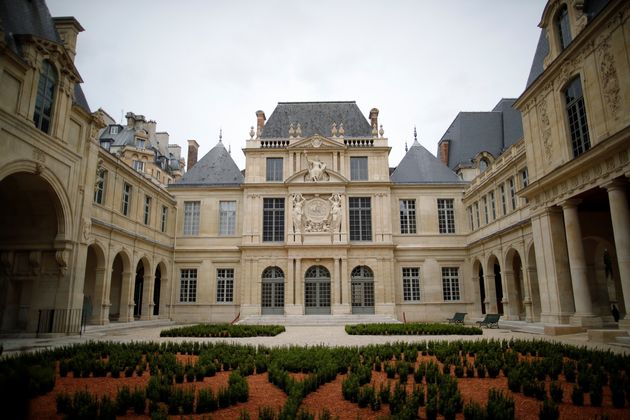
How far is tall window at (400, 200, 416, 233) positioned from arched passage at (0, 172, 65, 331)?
21.1 m

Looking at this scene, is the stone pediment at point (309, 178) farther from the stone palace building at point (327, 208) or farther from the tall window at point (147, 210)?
the tall window at point (147, 210)

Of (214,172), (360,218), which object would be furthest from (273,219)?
(214,172)

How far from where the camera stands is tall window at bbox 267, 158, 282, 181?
98.8 ft

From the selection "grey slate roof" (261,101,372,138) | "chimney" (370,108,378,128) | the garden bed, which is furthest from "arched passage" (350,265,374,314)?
the garden bed

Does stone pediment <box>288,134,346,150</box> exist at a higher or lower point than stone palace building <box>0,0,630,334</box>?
higher

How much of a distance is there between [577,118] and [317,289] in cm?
1837

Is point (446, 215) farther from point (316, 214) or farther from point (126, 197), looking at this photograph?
point (126, 197)

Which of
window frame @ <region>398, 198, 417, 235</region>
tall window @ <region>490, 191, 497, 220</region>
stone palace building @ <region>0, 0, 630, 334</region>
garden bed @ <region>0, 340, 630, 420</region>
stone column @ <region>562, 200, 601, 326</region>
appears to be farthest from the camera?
window frame @ <region>398, 198, 417, 235</region>

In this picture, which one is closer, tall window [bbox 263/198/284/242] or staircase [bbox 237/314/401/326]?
staircase [bbox 237/314/401/326]

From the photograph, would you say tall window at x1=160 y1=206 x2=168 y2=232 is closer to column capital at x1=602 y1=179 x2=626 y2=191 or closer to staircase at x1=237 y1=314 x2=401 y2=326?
staircase at x1=237 y1=314 x2=401 y2=326

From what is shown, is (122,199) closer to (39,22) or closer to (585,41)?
(39,22)

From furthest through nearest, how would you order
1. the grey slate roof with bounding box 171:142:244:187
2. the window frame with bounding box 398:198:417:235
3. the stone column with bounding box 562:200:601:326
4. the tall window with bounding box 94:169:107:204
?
the grey slate roof with bounding box 171:142:244:187, the window frame with bounding box 398:198:417:235, the tall window with bounding box 94:169:107:204, the stone column with bounding box 562:200:601:326

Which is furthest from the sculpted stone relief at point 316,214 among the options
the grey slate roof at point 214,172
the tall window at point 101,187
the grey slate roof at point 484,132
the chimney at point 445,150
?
the tall window at point 101,187

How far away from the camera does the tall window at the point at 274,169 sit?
3012cm
